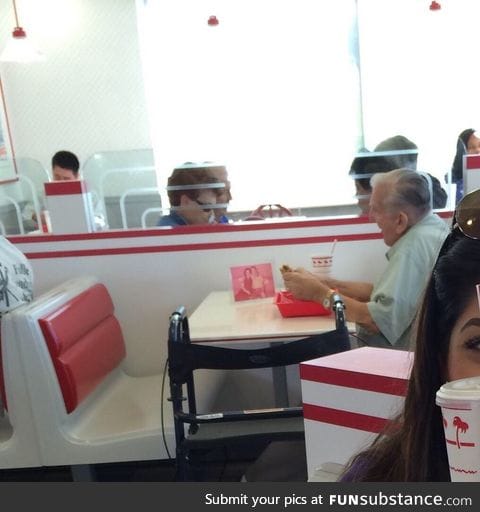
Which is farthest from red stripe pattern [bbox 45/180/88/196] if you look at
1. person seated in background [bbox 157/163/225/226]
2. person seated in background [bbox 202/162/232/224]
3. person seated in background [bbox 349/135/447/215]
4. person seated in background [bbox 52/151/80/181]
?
person seated in background [bbox 349/135/447/215]

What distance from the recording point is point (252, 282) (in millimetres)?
2152

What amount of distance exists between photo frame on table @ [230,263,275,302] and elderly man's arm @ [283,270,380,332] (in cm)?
21

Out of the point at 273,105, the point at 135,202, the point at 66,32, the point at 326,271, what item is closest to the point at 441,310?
the point at 326,271

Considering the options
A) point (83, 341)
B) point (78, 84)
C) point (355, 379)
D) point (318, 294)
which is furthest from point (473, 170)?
point (78, 84)

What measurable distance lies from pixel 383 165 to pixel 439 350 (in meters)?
2.05

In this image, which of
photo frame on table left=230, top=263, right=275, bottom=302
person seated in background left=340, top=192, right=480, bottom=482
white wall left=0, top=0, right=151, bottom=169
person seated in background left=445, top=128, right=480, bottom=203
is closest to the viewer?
person seated in background left=340, top=192, right=480, bottom=482

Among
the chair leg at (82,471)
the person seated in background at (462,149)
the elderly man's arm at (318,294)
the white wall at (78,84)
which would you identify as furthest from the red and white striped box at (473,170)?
the white wall at (78,84)

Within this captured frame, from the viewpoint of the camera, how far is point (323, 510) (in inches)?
14.6

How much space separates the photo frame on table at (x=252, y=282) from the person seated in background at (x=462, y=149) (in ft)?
3.16

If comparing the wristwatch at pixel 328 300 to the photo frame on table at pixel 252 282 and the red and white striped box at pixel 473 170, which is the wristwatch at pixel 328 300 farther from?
the red and white striped box at pixel 473 170

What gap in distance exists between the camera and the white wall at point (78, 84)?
13.7 feet

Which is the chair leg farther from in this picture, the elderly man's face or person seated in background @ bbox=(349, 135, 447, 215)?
person seated in background @ bbox=(349, 135, 447, 215)

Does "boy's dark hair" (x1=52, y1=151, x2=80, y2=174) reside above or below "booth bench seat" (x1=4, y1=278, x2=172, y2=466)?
above

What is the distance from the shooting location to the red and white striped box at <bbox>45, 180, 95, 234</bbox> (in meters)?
2.49
